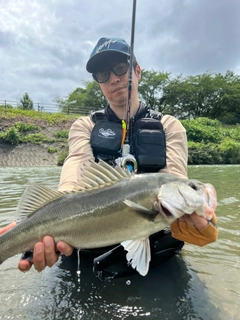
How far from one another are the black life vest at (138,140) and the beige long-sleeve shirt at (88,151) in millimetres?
90

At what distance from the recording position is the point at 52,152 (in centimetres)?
2403

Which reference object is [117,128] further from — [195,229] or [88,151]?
[195,229]

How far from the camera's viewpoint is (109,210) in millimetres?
Result: 2291

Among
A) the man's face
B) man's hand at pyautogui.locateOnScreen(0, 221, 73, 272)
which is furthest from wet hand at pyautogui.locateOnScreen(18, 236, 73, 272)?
the man's face

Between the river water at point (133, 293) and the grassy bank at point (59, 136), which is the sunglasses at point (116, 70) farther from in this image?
the grassy bank at point (59, 136)

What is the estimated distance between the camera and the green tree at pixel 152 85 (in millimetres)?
48719

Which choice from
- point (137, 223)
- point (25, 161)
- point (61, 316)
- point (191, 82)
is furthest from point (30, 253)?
point (191, 82)

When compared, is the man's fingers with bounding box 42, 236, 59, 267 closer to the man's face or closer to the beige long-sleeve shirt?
the beige long-sleeve shirt

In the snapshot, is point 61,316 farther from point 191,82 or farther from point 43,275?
point 191,82

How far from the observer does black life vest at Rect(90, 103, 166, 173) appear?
325cm

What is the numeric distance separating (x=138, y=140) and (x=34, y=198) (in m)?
1.42

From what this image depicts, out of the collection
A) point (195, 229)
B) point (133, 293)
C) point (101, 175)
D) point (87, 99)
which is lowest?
point (133, 293)

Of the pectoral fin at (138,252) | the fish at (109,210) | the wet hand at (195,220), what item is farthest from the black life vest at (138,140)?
the pectoral fin at (138,252)

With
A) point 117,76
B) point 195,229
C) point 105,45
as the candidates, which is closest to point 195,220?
point 195,229
